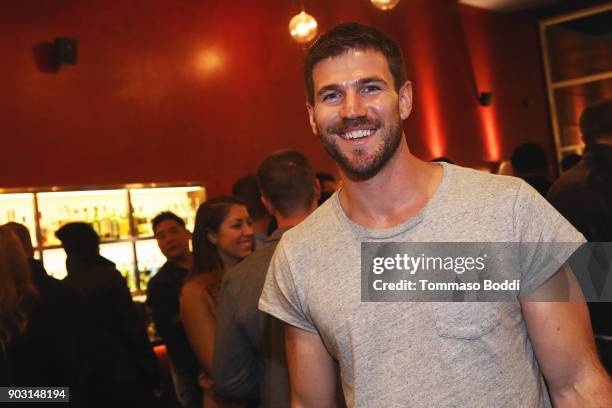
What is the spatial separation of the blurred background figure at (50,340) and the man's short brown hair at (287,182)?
0.84m

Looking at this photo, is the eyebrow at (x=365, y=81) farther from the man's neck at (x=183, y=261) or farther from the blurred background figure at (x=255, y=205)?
the man's neck at (x=183, y=261)

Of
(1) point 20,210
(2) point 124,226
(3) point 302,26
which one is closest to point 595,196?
(3) point 302,26

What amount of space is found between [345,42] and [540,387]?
2.50 feet

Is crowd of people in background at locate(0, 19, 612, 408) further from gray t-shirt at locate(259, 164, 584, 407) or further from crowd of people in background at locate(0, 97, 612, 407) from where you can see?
gray t-shirt at locate(259, 164, 584, 407)

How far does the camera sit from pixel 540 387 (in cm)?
136

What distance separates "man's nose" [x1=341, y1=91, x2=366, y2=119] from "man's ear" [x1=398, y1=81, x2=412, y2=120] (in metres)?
0.10

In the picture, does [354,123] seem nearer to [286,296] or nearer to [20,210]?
[286,296]

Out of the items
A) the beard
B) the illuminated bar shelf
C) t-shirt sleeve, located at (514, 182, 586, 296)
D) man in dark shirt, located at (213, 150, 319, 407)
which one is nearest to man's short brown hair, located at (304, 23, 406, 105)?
the beard

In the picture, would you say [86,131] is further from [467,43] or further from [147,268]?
[467,43]

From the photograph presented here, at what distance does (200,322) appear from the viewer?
2.84 metres

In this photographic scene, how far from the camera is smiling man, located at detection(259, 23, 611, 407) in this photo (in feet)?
4.28

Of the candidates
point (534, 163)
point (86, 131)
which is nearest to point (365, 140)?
point (534, 163)

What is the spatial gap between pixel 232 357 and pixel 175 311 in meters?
1.11

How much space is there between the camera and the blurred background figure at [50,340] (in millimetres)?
2523
